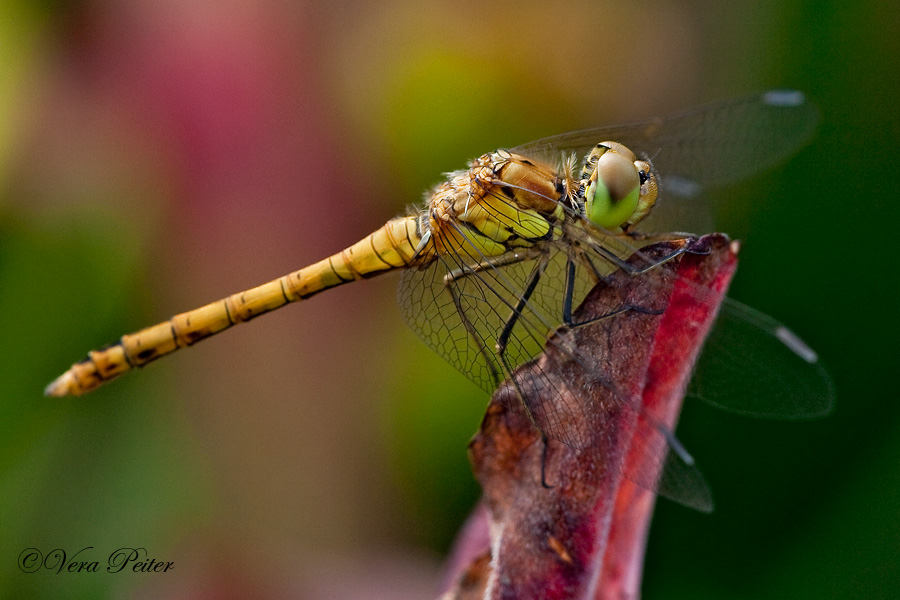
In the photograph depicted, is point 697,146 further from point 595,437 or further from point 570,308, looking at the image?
point 595,437

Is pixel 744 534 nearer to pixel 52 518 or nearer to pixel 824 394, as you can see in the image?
pixel 824 394

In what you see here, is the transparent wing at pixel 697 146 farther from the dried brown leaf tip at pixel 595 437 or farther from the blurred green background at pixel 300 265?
the dried brown leaf tip at pixel 595 437

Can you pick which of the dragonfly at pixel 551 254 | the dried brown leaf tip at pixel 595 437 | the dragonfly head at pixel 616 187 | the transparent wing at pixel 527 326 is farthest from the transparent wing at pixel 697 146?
the dried brown leaf tip at pixel 595 437

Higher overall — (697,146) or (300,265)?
(697,146)

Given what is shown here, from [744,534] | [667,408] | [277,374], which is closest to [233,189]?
[277,374]

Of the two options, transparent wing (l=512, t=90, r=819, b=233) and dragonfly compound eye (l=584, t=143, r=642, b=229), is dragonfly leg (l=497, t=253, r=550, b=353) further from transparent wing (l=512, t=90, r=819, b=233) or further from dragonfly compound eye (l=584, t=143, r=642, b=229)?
transparent wing (l=512, t=90, r=819, b=233)

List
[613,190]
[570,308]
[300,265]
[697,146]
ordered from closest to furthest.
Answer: [570,308]
[613,190]
[697,146]
[300,265]

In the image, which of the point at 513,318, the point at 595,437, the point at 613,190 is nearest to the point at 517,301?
the point at 513,318

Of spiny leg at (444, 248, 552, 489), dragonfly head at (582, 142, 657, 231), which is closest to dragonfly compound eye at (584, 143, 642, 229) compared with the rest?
dragonfly head at (582, 142, 657, 231)
